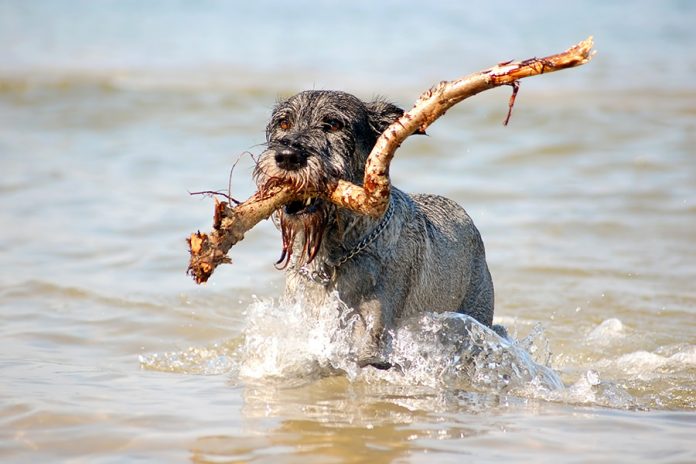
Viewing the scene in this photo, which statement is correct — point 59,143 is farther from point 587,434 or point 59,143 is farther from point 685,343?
point 587,434

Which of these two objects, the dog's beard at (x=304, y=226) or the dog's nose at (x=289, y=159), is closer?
the dog's nose at (x=289, y=159)

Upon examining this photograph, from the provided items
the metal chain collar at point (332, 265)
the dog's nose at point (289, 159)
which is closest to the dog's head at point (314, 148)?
the dog's nose at point (289, 159)

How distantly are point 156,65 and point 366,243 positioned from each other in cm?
1795

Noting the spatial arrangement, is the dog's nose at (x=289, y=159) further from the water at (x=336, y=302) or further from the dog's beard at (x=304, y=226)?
the water at (x=336, y=302)

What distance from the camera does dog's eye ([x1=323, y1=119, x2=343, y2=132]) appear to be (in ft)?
19.3

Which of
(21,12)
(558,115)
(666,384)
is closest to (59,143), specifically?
(558,115)

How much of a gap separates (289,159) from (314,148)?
0.24 meters

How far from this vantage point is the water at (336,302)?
5220 mm

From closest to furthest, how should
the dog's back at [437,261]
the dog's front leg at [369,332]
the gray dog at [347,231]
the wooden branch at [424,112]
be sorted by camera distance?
the wooden branch at [424,112]
the gray dog at [347,231]
the dog's front leg at [369,332]
the dog's back at [437,261]

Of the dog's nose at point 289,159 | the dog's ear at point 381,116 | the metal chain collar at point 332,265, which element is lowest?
→ the metal chain collar at point 332,265

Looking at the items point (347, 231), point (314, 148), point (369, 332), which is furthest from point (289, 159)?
point (369, 332)

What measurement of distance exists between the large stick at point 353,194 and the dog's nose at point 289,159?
12 cm

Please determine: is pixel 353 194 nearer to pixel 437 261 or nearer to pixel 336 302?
pixel 336 302

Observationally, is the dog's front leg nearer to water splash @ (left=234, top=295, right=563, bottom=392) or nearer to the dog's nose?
water splash @ (left=234, top=295, right=563, bottom=392)
